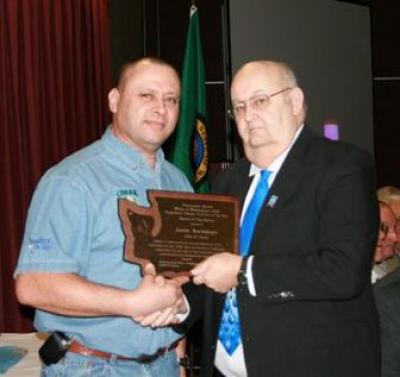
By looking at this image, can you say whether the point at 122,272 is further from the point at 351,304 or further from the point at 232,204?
the point at 351,304

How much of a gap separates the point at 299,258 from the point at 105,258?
769 millimetres

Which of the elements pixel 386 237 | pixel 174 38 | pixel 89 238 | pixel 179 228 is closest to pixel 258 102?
pixel 179 228

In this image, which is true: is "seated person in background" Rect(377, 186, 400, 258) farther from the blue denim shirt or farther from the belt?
the belt

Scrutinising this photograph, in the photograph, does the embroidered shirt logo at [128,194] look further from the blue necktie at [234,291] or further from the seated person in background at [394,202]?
the seated person in background at [394,202]

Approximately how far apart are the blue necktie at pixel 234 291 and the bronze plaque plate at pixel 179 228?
58mm

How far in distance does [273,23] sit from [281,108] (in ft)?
10.1

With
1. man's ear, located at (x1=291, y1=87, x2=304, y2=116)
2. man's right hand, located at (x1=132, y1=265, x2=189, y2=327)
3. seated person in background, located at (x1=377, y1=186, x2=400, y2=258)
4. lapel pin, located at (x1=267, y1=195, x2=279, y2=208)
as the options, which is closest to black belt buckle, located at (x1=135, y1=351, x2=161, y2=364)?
man's right hand, located at (x1=132, y1=265, x2=189, y2=327)

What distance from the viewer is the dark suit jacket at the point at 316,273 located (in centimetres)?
204

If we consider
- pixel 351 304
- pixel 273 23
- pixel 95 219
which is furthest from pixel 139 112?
pixel 273 23

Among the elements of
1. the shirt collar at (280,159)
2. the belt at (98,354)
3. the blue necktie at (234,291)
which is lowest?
the belt at (98,354)

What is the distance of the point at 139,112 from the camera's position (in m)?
2.56

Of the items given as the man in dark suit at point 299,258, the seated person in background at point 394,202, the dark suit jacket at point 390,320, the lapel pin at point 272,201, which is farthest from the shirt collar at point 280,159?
the seated person in background at point 394,202

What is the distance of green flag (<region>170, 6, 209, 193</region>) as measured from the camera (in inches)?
181

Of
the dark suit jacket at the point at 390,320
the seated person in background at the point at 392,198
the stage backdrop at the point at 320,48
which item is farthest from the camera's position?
the stage backdrop at the point at 320,48
